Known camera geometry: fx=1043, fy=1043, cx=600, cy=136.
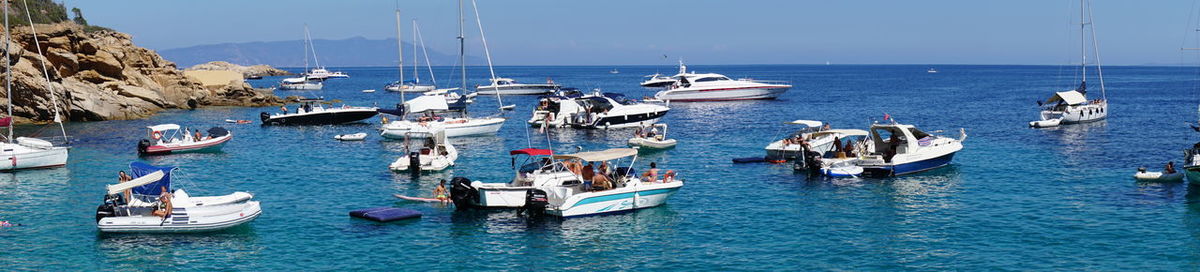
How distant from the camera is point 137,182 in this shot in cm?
3166

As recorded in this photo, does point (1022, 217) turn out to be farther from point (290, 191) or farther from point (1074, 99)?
point (1074, 99)

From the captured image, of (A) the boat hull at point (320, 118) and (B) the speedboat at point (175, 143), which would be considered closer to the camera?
(B) the speedboat at point (175, 143)

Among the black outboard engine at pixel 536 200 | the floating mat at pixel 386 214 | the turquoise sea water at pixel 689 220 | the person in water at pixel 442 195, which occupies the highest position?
the black outboard engine at pixel 536 200

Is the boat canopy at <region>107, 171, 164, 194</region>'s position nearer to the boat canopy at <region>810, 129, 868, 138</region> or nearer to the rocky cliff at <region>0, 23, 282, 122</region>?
the boat canopy at <region>810, 129, 868, 138</region>

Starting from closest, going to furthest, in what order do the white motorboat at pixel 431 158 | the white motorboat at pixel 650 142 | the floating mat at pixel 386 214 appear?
the floating mat at pixel 386 214 < the white motorboat at pixel 431 158 < the white motorboat at pixel 650 142

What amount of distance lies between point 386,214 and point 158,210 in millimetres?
6902

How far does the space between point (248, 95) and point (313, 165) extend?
63.2m

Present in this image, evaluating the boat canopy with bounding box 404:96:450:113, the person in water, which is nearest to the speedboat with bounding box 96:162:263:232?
the person in water

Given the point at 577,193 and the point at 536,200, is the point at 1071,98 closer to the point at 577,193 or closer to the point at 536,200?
the point at 577,193

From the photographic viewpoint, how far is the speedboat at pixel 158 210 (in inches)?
1235

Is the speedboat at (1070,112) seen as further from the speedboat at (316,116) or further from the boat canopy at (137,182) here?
the boat canopy at (137,182)

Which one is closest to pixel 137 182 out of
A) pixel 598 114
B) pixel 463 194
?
pixel 463 194

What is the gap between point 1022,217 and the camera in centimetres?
3500

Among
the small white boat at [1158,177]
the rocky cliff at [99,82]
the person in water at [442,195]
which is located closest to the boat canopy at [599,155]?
the person in water at [442,195]
